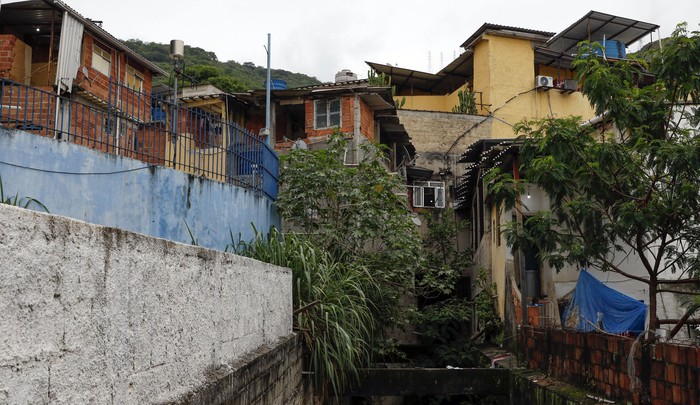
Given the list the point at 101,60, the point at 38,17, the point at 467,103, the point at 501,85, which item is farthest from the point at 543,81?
the point at 38,17

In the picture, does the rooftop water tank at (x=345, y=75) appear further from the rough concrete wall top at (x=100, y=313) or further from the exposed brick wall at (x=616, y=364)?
the rough concrete wall top at (x=100, y=313)

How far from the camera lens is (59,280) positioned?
2170 mm

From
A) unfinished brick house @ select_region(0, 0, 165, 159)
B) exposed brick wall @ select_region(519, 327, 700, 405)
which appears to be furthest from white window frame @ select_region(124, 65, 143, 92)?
exposed brick wall @ select_region(519, 327, 700, 405)

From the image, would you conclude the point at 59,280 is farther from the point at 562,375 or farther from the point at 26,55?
the point at 26,55

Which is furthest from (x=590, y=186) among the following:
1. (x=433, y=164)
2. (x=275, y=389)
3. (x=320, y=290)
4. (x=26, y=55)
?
(x=433, y=164)

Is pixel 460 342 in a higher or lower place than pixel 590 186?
lower

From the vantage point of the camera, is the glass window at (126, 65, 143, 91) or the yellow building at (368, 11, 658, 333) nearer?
the glass window at (126, 65, 143, 91)

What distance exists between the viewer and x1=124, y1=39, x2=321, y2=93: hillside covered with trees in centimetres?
2966

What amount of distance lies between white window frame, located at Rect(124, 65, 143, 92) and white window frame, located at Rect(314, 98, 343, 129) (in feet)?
16.0

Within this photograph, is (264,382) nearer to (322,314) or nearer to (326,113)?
(322,314)

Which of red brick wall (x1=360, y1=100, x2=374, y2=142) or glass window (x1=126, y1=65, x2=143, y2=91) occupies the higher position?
glass window (x1=126, y1=65, x2=143, y2=91)

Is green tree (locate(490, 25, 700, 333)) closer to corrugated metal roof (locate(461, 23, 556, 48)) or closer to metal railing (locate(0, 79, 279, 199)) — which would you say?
metal railing (locate(0, 79, 279, 199))

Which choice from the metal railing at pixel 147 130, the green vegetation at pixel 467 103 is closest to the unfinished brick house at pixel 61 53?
the metal railing at pixel 147 130

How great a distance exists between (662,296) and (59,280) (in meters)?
12.4
